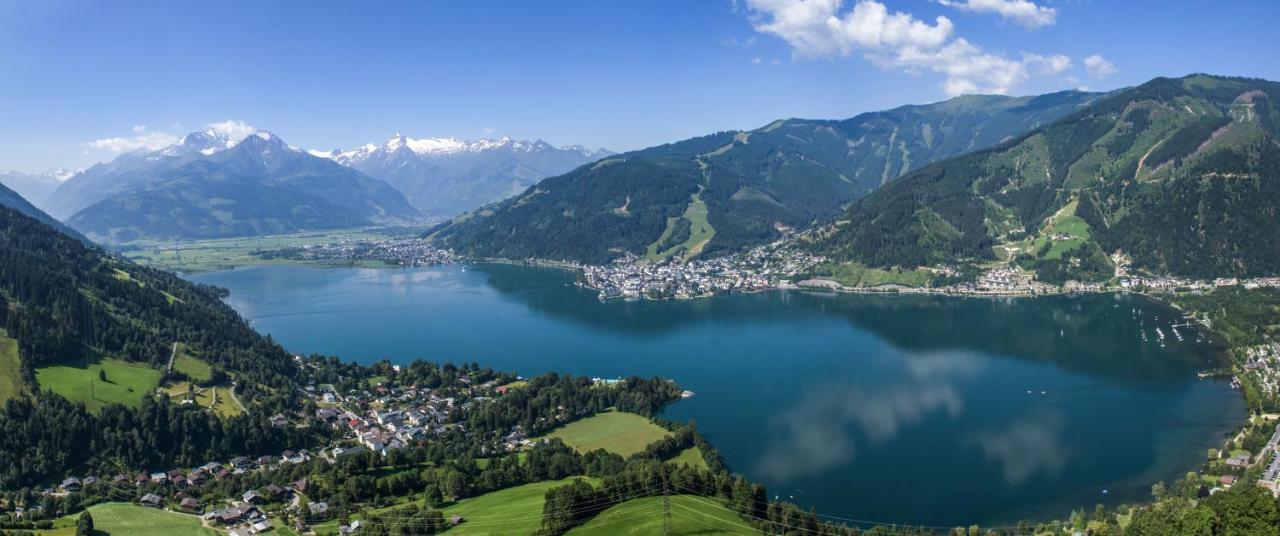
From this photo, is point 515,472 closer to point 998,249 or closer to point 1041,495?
point 1041,495

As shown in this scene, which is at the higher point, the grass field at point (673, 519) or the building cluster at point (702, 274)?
the building cluster at point (702, 274)

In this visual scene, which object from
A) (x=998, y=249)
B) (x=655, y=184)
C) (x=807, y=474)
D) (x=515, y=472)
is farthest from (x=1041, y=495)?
(x=655, y=184)

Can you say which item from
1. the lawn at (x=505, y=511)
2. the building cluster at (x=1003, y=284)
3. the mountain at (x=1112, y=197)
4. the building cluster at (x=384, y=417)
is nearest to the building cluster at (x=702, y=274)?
the mountain at (x=1112, y=197)

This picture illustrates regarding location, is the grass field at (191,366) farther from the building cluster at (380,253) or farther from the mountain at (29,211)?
the mountain at (29,211)

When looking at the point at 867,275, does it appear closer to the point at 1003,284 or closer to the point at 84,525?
the point at 1003,284

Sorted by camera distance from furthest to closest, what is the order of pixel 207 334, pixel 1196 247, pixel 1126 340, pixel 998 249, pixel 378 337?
1. pixel 998 249
2. pixel 1196 247
3. pixel 378 337
4. pixel 1126 340
5. pixel 207 334
